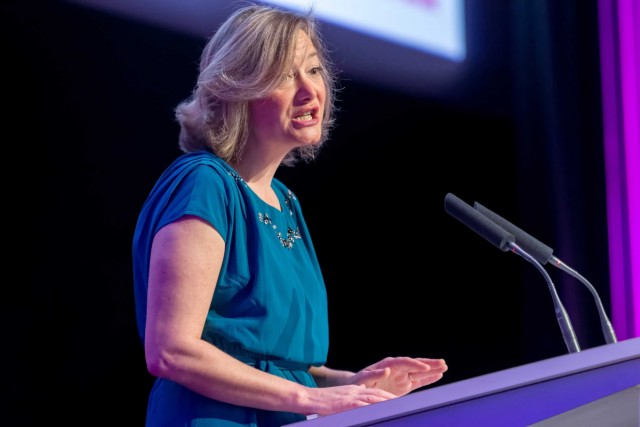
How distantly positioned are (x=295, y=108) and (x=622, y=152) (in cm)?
160

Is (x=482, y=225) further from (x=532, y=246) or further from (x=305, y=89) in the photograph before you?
(x=305, y=89)

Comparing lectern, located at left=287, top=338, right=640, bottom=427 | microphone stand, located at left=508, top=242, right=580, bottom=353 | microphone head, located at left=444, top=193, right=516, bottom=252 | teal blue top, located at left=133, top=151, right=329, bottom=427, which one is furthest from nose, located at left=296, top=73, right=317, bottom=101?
lectern, located at left=287, top=338, right=640, bottom=427

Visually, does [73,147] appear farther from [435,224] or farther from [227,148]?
[435,224]

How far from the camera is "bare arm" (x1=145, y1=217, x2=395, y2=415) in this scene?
116 centimetres

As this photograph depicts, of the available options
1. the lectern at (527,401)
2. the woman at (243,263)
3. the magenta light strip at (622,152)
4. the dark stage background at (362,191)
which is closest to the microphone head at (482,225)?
the woman at (243,263)

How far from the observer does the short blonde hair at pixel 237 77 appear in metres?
1.49

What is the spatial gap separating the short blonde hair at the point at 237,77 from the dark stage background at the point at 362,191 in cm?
47

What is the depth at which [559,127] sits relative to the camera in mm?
2859

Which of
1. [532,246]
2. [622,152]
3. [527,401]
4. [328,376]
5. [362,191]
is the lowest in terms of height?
[328,376]

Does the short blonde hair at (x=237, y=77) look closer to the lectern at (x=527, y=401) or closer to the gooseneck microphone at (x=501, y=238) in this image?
the gooseneck microphone at (x=501, y=238)

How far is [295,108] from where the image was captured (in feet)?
5.07

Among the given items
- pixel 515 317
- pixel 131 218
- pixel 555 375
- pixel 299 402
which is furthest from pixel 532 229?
pixel 555 375

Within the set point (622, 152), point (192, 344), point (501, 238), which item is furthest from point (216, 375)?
point (622, 152)

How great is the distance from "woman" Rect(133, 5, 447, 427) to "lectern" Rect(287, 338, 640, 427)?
10.2 inches
